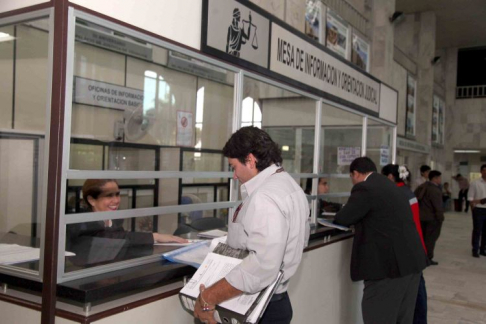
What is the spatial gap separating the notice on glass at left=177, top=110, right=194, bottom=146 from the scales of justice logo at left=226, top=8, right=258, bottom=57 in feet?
2.66

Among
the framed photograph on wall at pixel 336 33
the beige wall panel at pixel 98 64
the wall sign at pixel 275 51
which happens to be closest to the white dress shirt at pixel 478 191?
the framed photograph on wall at pixel 336 33

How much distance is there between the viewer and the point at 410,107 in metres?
14.7

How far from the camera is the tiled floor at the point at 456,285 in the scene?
5.04m

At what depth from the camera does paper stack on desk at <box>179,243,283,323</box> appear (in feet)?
5.68

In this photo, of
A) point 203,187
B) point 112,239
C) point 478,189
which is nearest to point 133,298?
point 112,239

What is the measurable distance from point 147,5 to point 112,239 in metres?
1.09

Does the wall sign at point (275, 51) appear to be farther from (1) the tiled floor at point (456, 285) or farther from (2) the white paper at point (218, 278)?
(1) the tiled floor at point (456, 285)

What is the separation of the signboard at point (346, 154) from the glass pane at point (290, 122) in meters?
0.76

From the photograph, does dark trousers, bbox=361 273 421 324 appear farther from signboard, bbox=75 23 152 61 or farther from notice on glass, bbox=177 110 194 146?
signboard, bbox=75 23 152 61

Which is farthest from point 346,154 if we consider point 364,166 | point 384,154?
point 364,166

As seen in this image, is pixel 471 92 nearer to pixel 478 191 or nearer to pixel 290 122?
pixel 478 191

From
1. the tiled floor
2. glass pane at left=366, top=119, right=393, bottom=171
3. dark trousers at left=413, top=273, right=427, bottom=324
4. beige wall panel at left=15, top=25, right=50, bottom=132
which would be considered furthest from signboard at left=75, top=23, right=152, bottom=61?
the tiled floor

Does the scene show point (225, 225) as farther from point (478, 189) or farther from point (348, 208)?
point (478, 189)

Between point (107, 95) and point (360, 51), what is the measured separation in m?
8.67
